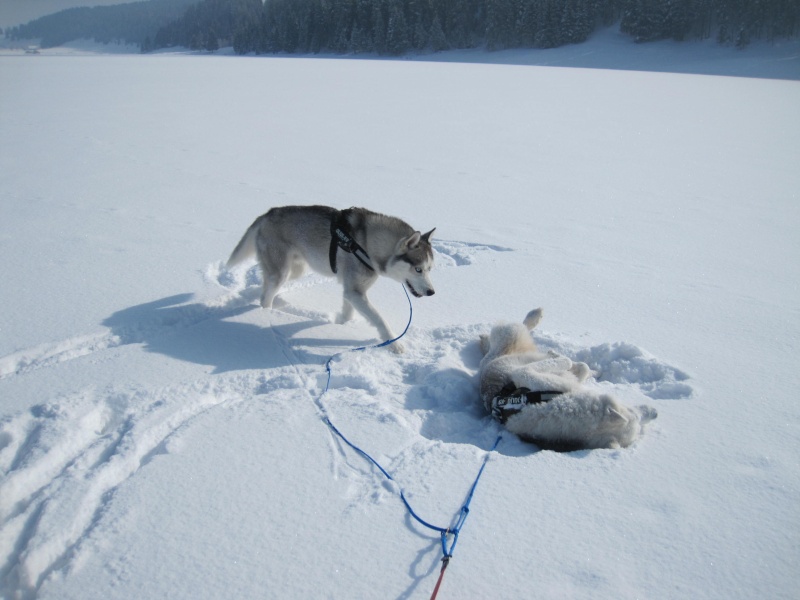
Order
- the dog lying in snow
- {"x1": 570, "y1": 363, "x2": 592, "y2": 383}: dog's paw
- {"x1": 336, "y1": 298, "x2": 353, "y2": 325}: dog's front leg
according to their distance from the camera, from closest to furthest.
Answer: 1. the dog lying in snow
2. {"x1": 570, "y1": 363, "x2": 592, "y2": 383}: dog's paw
3. {"x1": 336, "y1": 298, "x2": 353, "y2": 325}: dog's front leg

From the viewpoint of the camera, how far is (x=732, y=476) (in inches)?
109

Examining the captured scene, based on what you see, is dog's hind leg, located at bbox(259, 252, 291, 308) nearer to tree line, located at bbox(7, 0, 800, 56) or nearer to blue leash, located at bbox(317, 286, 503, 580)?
blue leash, located at bbox(317, 286, 503, 580)

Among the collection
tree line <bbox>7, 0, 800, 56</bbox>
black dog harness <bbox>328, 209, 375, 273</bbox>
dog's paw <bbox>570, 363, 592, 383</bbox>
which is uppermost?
tree line <bbox>7, 0, 800, 56</bbox>

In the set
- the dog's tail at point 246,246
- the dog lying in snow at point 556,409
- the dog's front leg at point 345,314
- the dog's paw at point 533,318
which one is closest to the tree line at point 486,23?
the dog's paw at point 533,318

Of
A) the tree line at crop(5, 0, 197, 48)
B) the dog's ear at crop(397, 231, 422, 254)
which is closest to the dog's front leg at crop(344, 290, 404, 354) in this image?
the dog's ear at crop(397, 231, 422, 254)

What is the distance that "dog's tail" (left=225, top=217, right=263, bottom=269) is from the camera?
4.98 m

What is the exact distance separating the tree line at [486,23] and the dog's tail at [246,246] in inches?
2174

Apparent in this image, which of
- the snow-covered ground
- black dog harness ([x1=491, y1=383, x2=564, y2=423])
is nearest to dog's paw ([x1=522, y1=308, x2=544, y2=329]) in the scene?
the snow-covered ground

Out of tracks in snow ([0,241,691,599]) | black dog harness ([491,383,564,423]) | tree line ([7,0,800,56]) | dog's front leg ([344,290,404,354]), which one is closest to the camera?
tracks in snow ([0,241,691,599])

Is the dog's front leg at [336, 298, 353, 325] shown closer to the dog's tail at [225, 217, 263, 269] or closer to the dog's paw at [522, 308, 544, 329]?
the dog's tail at [225, 217, 263, 269]

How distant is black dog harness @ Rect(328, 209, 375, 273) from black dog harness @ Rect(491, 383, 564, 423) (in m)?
1.90

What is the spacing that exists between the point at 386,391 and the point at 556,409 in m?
1.19

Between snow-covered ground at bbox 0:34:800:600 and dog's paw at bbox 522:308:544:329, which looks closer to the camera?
snow-covered ground at bbox 0:34:800:600

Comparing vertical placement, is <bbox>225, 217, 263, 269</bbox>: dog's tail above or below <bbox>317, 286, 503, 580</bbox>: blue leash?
above
